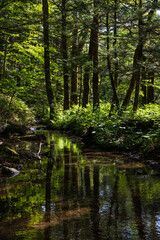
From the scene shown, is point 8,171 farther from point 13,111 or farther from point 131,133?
point 13,111

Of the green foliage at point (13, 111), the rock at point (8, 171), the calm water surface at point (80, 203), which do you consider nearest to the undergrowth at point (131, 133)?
the calm water surface at point (80, 203)

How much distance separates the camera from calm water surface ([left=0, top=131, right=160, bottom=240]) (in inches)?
122

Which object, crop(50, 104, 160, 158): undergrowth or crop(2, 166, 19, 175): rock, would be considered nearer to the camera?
crop(2, 166, 19, 175): rock

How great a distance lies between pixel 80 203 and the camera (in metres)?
4.12

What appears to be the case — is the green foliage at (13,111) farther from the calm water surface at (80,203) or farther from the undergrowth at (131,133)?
the calm water surface at (80,203)

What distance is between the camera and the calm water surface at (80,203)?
10.2 feet

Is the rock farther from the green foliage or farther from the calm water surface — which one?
the green foliage

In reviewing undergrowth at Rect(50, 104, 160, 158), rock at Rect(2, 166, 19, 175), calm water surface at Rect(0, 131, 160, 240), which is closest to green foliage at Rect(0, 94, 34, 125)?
undergrowth at Rect(50, 104, 160, 158)

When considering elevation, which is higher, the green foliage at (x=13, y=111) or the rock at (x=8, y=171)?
the green foliage at (x=13, y=111)

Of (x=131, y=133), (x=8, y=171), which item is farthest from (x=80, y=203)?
(x=131, y=133)

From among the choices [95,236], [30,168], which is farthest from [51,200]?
[30,168]

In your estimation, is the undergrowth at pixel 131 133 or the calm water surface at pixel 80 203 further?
the undergrowth at pixel 131 133

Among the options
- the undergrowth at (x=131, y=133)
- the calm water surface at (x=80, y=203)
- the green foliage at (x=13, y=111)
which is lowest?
the calm water surface at (x=80, y=203)

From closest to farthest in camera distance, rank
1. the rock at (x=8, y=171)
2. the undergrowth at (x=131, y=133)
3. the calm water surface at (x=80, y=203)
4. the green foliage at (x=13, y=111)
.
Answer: the calm water surface at (x=80, y=203), the rock at (x=8, y=171), the undergrowth at (x=131, y=133), the green foliage at (x=13, y=111)
